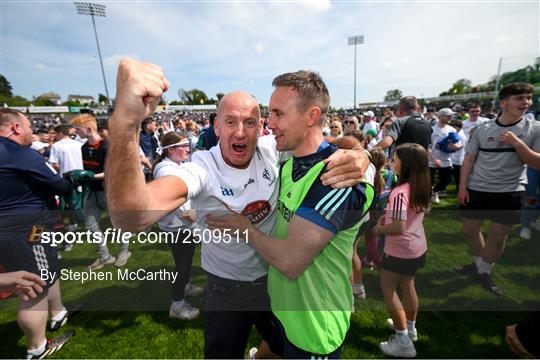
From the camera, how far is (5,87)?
9725 cm

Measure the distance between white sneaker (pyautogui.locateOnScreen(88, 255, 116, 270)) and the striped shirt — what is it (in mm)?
5098

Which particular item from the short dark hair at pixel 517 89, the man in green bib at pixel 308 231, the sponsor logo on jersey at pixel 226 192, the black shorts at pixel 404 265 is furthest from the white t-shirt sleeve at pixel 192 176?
the short dark hair at pixel 517 89

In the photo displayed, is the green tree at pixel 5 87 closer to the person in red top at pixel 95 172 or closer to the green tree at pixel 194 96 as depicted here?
the green tree at pixel 194 96

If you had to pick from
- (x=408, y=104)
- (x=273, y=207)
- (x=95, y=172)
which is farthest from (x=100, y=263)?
(x=408, y=104)

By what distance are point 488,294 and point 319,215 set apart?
4.25 meters

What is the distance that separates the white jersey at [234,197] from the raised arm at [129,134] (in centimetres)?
54

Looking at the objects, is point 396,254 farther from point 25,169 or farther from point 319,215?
point 25,169

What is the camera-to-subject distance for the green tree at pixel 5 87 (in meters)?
94.4

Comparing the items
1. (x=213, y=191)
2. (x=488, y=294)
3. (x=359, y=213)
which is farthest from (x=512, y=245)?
(x=213, y=191)

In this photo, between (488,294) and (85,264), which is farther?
(85,264)

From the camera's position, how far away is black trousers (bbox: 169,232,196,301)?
360 cm

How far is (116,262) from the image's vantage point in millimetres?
5164

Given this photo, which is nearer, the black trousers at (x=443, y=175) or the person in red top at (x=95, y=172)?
the person in red top at (x=95, y=172)

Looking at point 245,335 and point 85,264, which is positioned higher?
point 245,335
